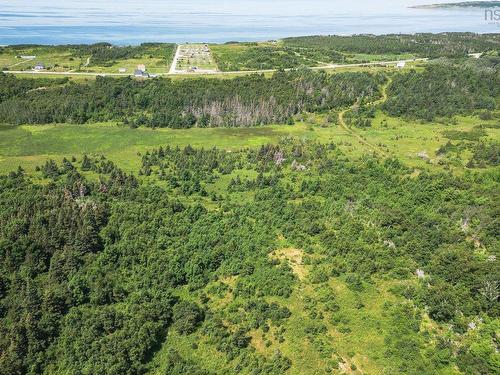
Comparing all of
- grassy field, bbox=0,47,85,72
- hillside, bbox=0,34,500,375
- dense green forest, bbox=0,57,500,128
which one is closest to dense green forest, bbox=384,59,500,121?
dense green forest, bbox=0,57,500,128

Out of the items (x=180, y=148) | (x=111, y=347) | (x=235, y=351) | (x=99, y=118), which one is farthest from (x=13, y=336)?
(x=99, y=118)

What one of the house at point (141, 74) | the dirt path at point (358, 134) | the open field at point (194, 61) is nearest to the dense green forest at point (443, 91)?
the dirt path at point (358, 134)

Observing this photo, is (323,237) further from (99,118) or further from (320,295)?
(99,118)

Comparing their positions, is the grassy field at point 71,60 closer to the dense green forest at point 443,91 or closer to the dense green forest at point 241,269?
the dense green forest at point 443,91

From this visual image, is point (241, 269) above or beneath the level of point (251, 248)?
beneath

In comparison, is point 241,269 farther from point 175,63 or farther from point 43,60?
point 43,60

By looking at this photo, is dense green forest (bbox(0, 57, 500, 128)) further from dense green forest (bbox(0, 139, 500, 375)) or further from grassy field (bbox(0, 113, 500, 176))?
dense green forest (bbox(0, 139, 500, 375))

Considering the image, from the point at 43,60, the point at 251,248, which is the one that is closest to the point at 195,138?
the point at 251,248
